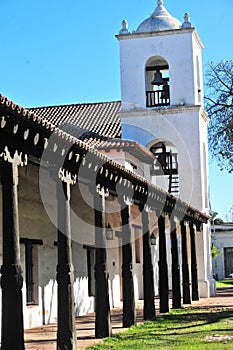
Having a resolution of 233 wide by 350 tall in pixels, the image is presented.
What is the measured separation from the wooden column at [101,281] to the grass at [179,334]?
0.95 ft

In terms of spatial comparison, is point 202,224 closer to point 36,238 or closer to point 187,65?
point 187,65

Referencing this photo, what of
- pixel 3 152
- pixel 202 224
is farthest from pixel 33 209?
pixel 202 224

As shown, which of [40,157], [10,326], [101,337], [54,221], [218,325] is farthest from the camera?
[54,221]

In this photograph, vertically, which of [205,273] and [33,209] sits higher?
[33,209]

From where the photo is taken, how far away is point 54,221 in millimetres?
16812

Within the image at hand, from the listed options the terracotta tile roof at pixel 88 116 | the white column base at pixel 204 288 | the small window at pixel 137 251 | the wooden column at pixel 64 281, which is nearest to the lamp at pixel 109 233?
the small window at pixel 137 251

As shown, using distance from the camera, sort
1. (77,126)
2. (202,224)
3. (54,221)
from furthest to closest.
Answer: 1. (77,126)
2. (202,224)
3. (54,221)

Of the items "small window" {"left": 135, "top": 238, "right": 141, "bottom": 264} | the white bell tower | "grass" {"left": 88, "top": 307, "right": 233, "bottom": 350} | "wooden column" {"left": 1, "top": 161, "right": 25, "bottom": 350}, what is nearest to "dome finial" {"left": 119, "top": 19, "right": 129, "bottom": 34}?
the white bell tower

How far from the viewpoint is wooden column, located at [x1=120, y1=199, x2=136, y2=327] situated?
47.9 ft

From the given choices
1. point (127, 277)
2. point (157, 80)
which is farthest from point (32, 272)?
point (157, 80)

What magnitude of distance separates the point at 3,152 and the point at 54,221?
778cm

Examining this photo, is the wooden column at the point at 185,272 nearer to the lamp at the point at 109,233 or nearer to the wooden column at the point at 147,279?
the lamp at the point at 109,233

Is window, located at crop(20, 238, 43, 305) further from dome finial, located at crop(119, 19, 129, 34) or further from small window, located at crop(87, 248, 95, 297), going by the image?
dome finial, located at crop(119, 19, 129, 34)

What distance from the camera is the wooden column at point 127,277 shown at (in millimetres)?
14594
